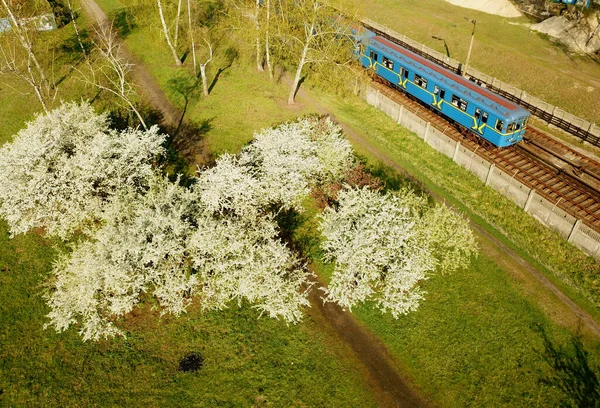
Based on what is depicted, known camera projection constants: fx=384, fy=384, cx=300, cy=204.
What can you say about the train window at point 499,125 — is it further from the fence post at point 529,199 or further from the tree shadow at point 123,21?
the tree shadow at point 123,21

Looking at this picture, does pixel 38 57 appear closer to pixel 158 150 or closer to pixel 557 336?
pixel 158 150

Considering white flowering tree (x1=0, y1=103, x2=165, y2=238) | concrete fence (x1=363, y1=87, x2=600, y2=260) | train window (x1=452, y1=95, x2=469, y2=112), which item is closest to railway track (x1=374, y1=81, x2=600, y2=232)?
concrete fence (x1=363, y1=87, x2=600, y2=260)

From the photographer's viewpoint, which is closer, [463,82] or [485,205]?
[485,205]

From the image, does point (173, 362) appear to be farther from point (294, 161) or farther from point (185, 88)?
point (185, 88)

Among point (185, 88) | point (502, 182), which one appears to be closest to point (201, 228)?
point (502, 182)

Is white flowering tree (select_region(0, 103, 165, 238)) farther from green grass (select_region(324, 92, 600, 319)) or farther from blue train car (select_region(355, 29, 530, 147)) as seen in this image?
blue train car (select_region(355, 29, 530, 147))

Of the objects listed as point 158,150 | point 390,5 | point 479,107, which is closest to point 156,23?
point 158,150
